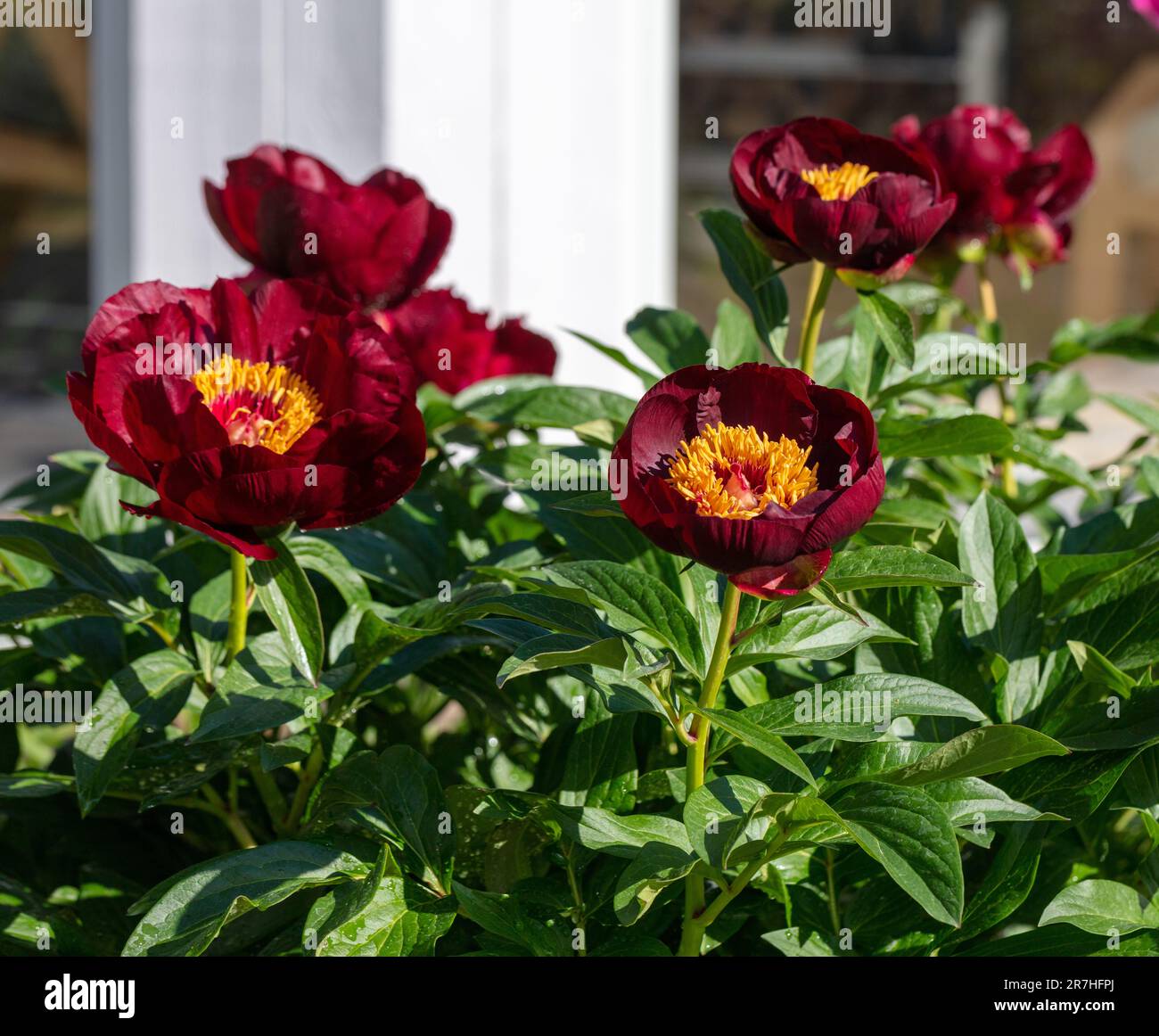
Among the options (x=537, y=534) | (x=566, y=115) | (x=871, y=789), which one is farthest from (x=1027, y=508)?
(x=566, y=115)

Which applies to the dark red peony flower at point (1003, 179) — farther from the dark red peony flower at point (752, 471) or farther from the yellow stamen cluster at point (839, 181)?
the dark red peony flower at point (752, 471)

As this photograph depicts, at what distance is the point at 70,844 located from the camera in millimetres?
955

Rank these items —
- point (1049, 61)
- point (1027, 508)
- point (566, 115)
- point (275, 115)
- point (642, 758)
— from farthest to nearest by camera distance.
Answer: point (1049, 61), point (566, 115), point (275, 115), point (1027, 508), point (642, 758)

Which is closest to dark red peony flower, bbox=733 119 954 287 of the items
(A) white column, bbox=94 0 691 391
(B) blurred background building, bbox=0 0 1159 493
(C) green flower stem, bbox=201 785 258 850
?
(C) green flower stem, bbox=201 785 258 850

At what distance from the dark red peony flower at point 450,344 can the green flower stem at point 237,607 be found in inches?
14.3

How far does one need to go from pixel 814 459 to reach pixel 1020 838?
26 centimetres

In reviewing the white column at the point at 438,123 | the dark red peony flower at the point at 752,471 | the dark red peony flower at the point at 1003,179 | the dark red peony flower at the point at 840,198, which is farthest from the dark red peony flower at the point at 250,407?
the white column at the point at 438,123

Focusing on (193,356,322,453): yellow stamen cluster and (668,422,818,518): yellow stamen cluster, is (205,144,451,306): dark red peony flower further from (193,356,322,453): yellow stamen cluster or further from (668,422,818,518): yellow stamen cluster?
(668,422,818,518): yellow stamen cluster

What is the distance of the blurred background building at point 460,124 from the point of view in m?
1.79

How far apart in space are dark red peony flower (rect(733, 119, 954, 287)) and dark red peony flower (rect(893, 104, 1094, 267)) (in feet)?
0.86

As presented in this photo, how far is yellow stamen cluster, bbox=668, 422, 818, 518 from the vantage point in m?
0.66

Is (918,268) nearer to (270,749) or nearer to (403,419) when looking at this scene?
(403,419)

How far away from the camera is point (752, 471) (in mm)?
684

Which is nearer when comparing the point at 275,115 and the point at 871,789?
the point at 871,789
